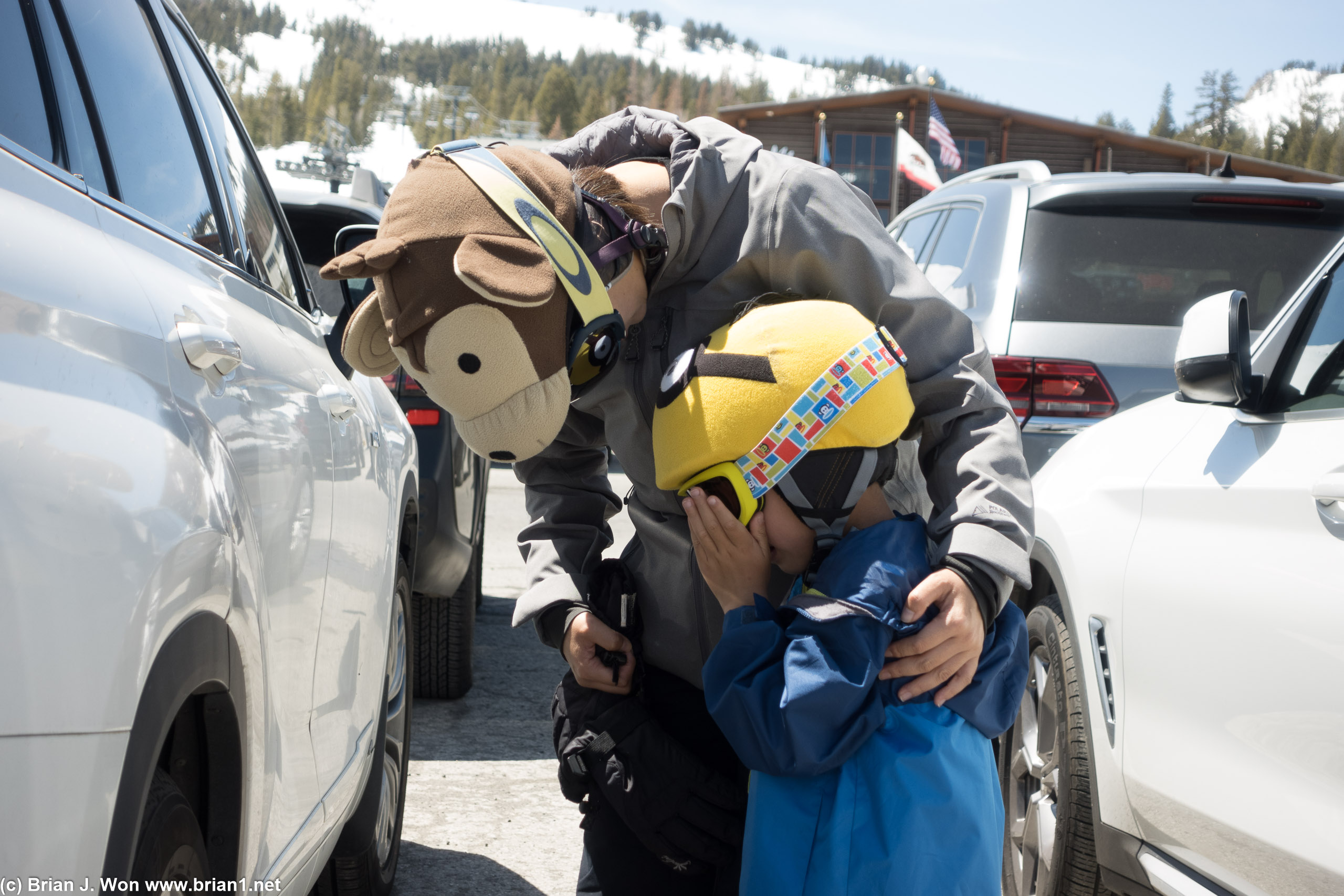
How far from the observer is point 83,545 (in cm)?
92

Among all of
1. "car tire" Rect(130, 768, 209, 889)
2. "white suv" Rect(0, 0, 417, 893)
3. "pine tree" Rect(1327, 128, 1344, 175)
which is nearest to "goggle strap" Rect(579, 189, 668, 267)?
"white suv" Rect(0, 0, 417, 893)

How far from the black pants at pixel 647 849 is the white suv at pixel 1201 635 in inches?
33.9

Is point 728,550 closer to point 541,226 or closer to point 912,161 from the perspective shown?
point 541,226

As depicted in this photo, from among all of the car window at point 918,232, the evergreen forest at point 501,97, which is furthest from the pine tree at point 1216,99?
the car window at point 918,232

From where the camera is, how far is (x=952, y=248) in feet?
16.3

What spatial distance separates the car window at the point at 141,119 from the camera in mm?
1635

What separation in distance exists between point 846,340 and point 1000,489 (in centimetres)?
30

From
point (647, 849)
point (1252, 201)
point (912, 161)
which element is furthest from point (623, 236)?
point (912, 161)

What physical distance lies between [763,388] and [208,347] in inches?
26.6

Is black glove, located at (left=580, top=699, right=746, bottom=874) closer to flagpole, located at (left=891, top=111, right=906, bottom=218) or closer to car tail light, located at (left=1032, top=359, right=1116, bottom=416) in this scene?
car tail light, located at (left=1032, top=359, right=1116, bottom=416)

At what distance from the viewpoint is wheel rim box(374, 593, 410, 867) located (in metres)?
2.75

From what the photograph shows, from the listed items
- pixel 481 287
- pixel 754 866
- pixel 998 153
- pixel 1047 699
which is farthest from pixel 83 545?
pixel 998 153

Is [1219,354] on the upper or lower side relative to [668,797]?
upper

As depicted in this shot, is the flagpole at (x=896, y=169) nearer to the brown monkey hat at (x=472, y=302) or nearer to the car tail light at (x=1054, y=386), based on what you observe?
the car tail light at (x=1054, y=386)
